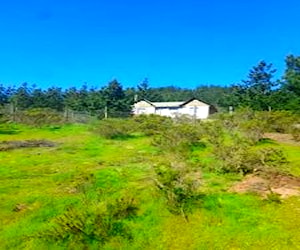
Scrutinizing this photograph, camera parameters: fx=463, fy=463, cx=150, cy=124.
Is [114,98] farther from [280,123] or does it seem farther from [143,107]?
[280,123]

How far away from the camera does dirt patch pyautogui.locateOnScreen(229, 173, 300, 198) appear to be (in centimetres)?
1230

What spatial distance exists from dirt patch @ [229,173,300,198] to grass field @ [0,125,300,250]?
0.37 m

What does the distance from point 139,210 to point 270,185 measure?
405 centimetres

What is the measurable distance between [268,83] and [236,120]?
2758 cm

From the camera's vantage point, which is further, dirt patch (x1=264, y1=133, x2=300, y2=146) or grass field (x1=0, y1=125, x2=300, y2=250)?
dirt patch (x1=264, y1=133, x2=300, y2=146)

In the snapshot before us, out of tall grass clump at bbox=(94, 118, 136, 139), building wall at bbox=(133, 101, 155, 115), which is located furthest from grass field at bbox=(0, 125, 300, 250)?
building wall at bbox=(133, 101, 155, 115)

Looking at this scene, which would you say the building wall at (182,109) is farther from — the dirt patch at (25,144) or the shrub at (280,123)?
the dirt patch at (25,144)

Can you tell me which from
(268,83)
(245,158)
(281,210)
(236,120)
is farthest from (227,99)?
(281,210)

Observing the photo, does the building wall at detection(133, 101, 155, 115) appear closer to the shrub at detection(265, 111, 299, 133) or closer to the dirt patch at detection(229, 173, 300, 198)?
the shrub at detection(265, 111, 299, 133)

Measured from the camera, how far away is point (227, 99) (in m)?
57.7

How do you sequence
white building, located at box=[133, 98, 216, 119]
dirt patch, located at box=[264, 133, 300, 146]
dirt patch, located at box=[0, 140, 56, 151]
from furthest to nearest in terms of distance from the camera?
white building, located at box=[133, 98, 216, 119]
dirt patch, located at box=[264, 133, 300, 146]
dirt patch, located at box=[0, 140, 56, 151]

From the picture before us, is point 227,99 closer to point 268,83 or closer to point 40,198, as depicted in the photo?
point 268,83

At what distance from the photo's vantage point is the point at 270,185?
12.9 metres

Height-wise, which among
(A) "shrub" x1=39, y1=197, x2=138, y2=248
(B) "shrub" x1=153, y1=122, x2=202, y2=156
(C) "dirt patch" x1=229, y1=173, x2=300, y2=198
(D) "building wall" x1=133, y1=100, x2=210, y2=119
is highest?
(D) "building wall" x1=133, y1=100, x2=210, y2=119
